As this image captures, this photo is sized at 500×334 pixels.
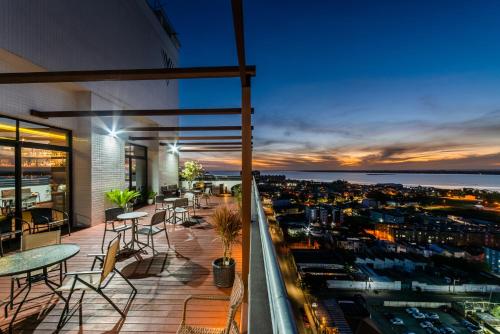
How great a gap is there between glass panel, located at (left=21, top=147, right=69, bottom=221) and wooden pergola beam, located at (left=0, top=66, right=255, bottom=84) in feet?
8.99

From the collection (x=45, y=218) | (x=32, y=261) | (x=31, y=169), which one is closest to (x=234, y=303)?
(x=32, y=261)

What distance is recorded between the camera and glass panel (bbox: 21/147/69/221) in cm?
470

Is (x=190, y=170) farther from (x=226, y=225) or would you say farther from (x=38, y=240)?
(x=226, y=225)

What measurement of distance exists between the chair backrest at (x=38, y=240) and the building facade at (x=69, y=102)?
2754mm

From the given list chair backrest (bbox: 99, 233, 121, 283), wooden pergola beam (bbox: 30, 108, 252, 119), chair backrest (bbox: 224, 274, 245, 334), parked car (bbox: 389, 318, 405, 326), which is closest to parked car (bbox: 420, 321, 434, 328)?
parked car (bbox: 389, 318, 405, 326)

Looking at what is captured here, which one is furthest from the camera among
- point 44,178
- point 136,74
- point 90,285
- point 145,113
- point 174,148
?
point 174,148

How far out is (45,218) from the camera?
4422mm

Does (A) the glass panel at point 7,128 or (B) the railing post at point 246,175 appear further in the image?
(A) the glass panel at point 7,128

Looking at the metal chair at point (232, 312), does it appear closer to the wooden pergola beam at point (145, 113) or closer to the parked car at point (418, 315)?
the wooden pergola beam at point (145, 113)

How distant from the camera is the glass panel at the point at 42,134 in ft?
15.1

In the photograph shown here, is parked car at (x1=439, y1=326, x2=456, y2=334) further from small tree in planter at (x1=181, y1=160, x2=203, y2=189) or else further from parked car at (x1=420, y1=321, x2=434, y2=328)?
small tree in planter at (x1=181, y1=160, x2=203, y2=189)

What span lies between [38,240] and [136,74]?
2606mm

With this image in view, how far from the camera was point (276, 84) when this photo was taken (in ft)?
50.8

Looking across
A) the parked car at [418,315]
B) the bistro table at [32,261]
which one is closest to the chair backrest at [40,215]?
the bistro table at [32,261]
